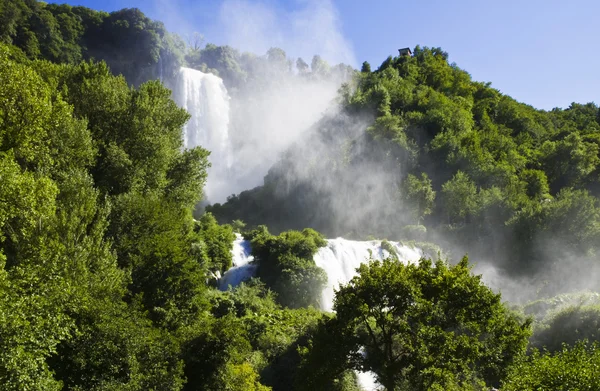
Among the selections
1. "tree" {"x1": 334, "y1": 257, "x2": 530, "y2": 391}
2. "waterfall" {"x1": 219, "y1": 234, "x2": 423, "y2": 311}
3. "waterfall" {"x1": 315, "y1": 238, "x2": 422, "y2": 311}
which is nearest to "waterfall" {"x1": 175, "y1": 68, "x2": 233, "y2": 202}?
"waterfall" {"x1": 219, "y1": 234, "x2": 423, "y2": 311}

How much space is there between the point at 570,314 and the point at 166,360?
21.1 meters

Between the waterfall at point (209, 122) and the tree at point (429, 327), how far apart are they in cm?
6271

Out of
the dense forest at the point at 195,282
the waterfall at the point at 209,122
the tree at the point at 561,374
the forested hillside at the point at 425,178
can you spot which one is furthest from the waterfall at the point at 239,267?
the waterfall at the point at 209,122

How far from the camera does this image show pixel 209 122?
81.2m

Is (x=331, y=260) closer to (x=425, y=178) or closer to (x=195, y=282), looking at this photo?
(x=195, y=282)

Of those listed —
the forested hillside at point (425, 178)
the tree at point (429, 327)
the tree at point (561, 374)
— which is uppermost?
the forested hillside at point (425, 178)

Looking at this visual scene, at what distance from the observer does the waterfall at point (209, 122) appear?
77.2 meters

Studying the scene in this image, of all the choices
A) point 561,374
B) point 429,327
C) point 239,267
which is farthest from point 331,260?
point 561,374

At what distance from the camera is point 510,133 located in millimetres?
63781

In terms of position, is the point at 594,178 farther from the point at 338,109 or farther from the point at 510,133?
the point at 338,109

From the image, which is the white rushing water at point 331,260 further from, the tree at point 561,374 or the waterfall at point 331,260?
the tree at point 561,374

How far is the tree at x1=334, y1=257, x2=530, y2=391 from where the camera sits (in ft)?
41.6

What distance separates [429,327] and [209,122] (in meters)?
74.4

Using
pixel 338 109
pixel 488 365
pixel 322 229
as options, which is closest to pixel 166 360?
pixel 488 365
